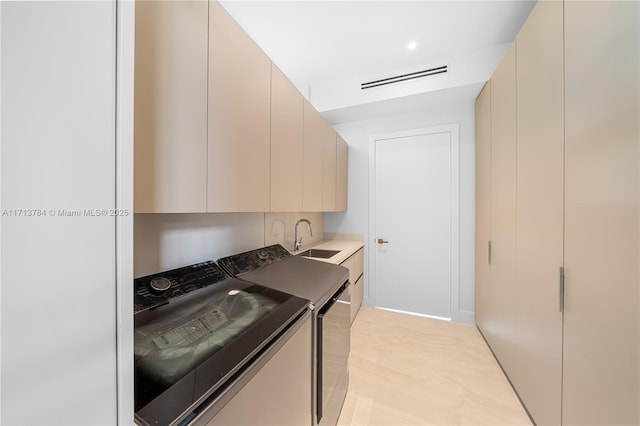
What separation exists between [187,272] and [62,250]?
2.84 feet

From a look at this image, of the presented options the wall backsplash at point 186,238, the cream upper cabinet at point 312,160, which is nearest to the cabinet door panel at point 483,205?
the cream upper cabinet at point 312,160

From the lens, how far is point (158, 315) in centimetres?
80

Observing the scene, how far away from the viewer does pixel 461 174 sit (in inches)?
99.3

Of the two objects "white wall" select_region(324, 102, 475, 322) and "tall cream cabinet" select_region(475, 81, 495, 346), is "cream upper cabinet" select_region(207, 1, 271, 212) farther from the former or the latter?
"tall cream cabinet" select_region(475, 81, 495, 346)

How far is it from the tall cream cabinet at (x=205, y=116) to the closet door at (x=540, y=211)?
1.51 meters

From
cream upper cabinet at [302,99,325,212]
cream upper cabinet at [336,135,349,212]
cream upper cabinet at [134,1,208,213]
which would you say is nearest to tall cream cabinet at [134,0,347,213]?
cream upper cabinet at [134,1,208,213]

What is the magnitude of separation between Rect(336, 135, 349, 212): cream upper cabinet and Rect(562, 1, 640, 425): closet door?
1.91 m

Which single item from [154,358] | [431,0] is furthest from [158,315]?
[431,0]

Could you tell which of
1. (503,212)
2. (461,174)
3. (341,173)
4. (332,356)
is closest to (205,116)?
(332,356)

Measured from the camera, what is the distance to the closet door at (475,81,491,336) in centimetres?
204

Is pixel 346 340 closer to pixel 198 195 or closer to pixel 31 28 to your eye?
pixel 198 195

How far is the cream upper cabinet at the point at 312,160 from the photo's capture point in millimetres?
1862

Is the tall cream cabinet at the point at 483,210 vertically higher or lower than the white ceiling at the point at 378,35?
lower

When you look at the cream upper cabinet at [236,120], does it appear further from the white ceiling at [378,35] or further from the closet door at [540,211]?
the closet door at [540,211]
